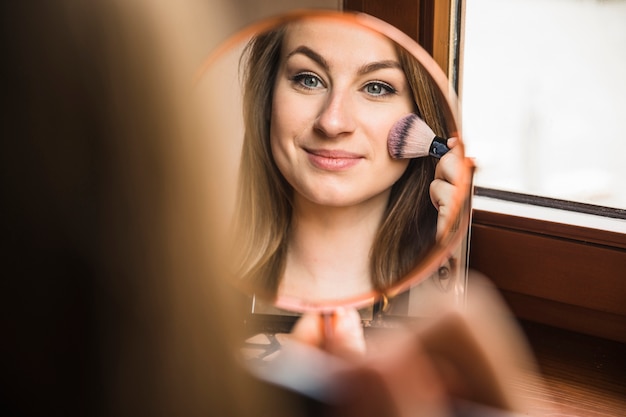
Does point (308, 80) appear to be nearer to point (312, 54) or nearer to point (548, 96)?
point (312, 54)

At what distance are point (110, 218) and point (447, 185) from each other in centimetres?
29

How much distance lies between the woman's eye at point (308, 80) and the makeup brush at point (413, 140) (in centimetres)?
7

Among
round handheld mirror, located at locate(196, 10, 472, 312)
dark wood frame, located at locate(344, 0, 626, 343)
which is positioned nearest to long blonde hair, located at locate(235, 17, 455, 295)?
round handheld mirror, located at locate(196, 10, 472, 312)

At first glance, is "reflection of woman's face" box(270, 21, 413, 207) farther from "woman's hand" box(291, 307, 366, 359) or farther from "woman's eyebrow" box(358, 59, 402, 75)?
"woman's hand" box(291, 307, 366, 359)

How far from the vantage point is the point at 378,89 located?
578 mm

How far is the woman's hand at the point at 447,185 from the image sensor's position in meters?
0.59

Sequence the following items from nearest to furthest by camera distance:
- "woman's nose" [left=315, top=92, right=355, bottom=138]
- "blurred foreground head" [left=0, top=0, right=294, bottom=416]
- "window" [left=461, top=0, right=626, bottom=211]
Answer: "blurred foreground head" [left=0, top=0, right=294, bottom=416]
"woman's nose" [left=315, top=92, right=355, bottom=138]
"window" [left=461, top=0, right=626, bottom=211]

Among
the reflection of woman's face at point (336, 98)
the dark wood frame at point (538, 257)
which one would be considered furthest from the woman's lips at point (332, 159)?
the dark wood frame at point (538, 257)

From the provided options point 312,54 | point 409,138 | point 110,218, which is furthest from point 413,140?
point 110,218

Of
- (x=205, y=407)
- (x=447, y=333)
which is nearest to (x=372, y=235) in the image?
(x=447, y=333)

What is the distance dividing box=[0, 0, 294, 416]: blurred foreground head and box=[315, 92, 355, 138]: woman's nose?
0.11 meters

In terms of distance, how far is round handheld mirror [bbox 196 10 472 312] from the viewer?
1.88 ft

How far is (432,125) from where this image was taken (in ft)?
1.93

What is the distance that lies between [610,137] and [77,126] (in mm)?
629
